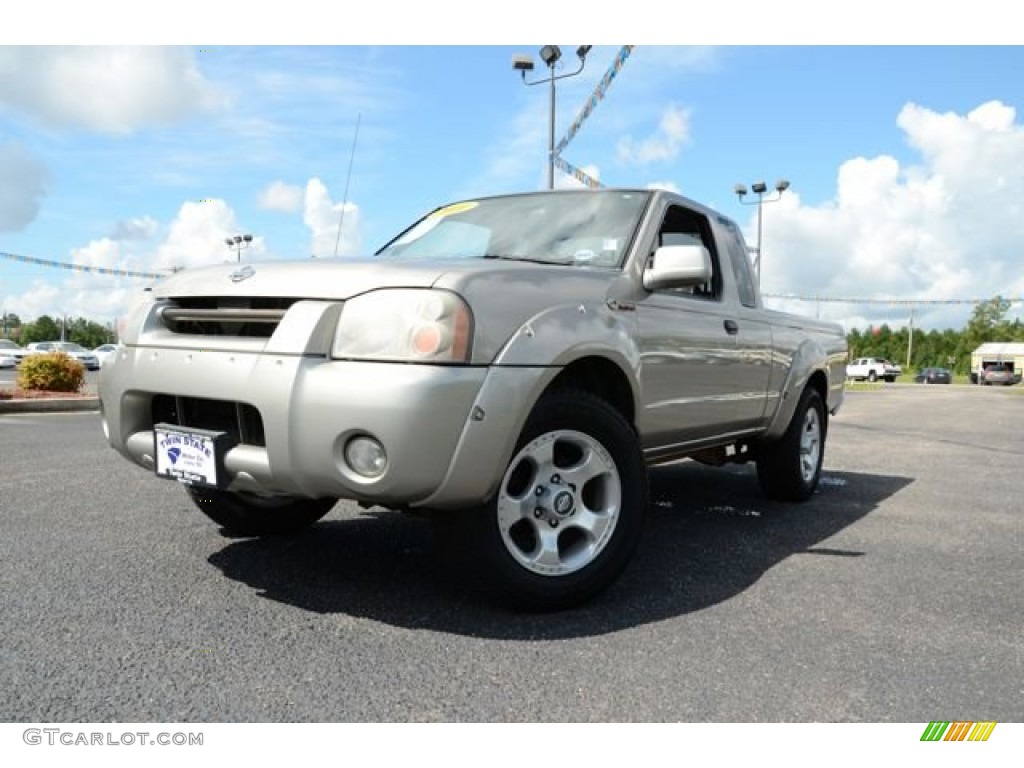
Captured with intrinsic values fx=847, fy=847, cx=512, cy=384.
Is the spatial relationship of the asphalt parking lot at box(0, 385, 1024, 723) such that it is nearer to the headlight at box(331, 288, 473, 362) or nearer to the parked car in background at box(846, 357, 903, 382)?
the headlight at box(331, 288, 473, 362)

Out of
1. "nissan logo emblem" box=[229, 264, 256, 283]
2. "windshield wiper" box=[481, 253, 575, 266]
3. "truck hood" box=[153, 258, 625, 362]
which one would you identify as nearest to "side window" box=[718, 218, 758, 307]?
"windshield wiper" box=[481, 253, 575, 266]

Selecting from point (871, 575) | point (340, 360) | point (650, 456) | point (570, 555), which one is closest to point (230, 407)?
point (340, 360)

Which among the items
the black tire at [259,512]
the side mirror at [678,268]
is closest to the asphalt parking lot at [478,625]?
the black tire at [259,512]

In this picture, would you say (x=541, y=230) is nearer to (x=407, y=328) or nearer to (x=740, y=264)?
(x=407, y=328)

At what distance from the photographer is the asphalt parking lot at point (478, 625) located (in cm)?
243

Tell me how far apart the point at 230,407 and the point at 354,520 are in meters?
1.76

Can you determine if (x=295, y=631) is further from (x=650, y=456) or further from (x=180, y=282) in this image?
(x=650, y=456)

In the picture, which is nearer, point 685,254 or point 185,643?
point 185,643

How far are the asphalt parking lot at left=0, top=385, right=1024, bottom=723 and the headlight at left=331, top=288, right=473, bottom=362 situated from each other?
3.19 feet

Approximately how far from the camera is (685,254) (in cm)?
364

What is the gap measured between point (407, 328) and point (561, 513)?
0.96m

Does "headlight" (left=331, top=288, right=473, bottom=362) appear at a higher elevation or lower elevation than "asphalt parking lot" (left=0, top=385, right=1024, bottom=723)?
higher

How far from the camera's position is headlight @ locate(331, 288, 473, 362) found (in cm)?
278

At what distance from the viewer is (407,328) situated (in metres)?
2.79
